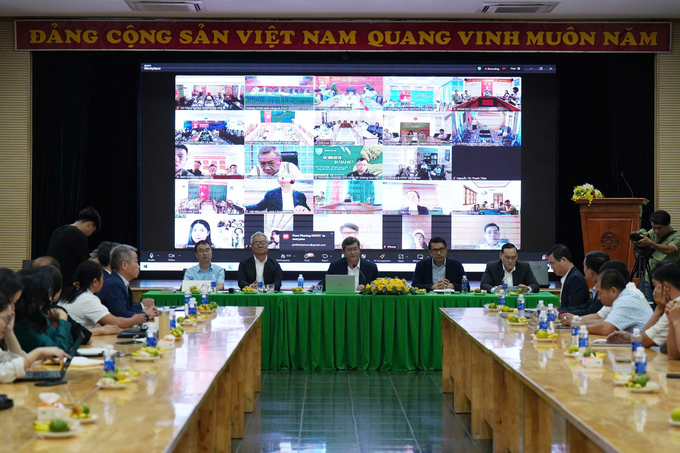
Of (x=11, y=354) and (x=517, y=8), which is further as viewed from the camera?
(x=517, y=8)

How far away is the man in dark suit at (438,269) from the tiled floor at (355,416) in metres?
1.08

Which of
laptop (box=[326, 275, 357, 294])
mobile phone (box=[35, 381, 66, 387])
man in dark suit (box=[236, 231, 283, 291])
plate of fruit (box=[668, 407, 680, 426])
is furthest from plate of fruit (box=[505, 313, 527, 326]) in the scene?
man in dark suit (box=[236, 231, 283, 291])

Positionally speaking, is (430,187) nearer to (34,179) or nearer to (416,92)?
(416,92)

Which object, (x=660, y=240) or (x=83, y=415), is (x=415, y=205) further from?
(x=83, y=415)

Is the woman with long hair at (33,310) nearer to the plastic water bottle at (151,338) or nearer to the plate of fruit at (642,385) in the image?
the plastic water bottle at (151,338)

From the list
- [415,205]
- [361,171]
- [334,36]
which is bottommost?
[415,205]

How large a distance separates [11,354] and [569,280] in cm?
475

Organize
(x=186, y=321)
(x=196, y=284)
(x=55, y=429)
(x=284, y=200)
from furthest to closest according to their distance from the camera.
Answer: (x=284, y=200) → (x=196, y=284) → (x=186, y=321) → (x=55, y=429)

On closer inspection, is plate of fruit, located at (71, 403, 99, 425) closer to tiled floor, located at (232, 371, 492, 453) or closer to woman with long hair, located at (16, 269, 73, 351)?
woman with long hair, located at (16, 269, 73, 351)

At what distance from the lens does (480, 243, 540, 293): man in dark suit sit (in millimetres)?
7479

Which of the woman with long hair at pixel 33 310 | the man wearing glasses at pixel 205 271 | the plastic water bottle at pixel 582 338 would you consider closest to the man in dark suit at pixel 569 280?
the plastic water bottle at pixel 582 338

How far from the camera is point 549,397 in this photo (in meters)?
2.88

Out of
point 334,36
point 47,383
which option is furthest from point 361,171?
point 47,383

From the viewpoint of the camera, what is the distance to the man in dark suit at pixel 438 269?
7.63 metres
